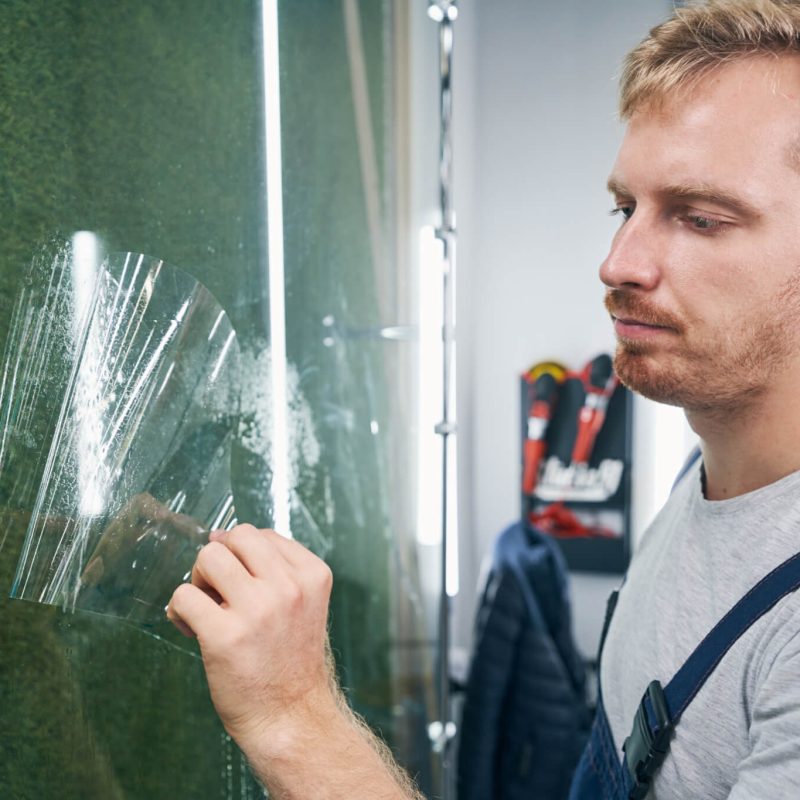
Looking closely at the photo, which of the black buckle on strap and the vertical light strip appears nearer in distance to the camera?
the black buckle on strap

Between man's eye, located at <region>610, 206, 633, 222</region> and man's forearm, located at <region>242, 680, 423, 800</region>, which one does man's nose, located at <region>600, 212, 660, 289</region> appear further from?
man's forearm, located at <region>242, 680, 423, 800</region>

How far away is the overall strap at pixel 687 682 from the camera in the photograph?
0.67 m

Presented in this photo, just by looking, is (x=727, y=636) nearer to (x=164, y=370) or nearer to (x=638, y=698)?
(x=638, y=698)

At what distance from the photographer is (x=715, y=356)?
2.48 feet

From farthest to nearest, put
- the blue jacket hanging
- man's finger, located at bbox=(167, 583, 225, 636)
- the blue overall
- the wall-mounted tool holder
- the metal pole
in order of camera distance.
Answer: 1. the wall-mounted tool holder
2. the blue jacket hanging
3. the metal pole
4. the blue overall
5. man's finger, located at bbox=(167, 583, 225, 636)

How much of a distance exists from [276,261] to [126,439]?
317mm

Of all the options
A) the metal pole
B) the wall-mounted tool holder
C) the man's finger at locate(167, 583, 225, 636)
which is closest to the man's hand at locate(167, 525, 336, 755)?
the man's finger at locate(167, 583, 225, 636)

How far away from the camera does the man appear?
A: 604mm

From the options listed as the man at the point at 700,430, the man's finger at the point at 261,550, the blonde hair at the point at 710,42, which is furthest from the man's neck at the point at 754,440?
the man's finger at the point at 261,550

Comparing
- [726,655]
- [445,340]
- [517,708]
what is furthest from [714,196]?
[517,708]

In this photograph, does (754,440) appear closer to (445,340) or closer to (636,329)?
(636,329)

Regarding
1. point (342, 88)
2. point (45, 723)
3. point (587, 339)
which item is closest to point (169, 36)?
point (342, 88)

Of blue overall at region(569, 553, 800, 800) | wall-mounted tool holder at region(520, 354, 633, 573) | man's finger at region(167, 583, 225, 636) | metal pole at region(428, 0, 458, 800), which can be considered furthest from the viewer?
wall-mounted tool holder at region(520, 354, 633, 573)

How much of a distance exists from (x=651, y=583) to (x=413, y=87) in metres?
0.95
